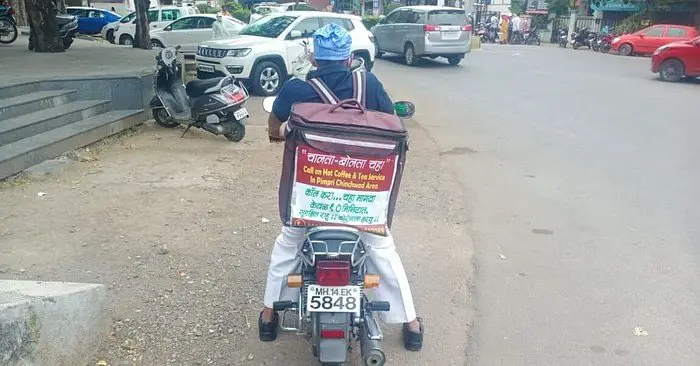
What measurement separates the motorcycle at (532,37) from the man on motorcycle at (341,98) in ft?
118

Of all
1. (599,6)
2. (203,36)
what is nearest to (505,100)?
(203,36)

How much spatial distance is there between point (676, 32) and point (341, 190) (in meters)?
25.3

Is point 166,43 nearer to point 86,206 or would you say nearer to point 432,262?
point 86,206

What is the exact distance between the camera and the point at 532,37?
37094 mm

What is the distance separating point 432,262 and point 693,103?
1051 cm

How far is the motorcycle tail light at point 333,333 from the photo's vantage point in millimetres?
2844

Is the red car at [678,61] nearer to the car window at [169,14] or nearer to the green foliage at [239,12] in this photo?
the car window at [169,14]

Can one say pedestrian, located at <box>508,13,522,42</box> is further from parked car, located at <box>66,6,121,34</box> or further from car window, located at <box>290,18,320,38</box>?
car window, located at <box>290,18,320,38</box>

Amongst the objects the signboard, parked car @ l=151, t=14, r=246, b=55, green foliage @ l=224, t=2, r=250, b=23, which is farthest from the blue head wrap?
green foliage @ l=224, t=2, r=250, b=23

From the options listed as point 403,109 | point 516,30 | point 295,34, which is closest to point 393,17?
point 295,34

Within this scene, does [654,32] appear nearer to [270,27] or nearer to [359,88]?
[270,27]

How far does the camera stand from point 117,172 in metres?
6.82

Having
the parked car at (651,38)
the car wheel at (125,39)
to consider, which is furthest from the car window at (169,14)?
the parked car at (651,38)

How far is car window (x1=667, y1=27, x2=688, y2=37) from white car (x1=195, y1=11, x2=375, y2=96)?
1615 centimetres
